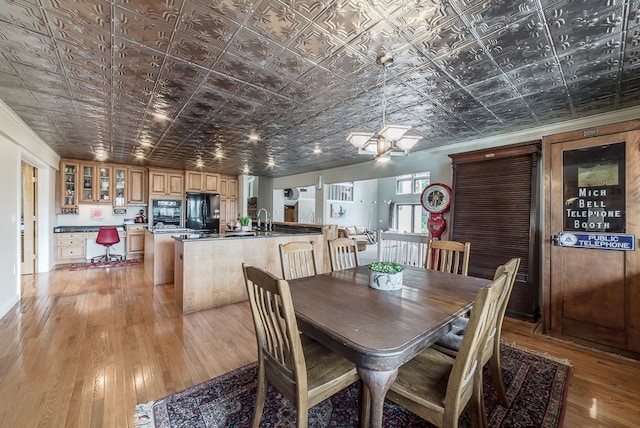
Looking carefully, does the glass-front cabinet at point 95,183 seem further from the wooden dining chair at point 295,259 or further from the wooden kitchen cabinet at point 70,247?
the wooden dining chair at point 295,259

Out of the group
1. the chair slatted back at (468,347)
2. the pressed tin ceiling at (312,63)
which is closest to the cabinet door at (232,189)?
the pressed tin ceiling at (312,63)

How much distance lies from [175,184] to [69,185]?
6.90ft

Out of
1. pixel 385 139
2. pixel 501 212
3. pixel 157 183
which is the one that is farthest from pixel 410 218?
pixel 385 139

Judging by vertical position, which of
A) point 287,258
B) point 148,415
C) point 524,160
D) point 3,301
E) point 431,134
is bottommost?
point 148,415

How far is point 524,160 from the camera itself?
11.1 ft

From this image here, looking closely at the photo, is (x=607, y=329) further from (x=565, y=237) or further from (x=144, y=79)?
(x=144, y=79)

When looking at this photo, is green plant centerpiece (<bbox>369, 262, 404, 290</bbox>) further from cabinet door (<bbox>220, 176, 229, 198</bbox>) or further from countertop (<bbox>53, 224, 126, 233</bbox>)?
countertop (<bbox>53, 224, 126, 233</bbox>)

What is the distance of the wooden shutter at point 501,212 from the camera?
3289 millimetres

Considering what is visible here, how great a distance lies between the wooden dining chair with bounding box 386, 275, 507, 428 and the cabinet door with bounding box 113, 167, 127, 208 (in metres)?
7.52

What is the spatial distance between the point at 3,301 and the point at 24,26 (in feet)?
10.4

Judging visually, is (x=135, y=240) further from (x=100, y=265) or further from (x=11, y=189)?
(x=11, y=189)

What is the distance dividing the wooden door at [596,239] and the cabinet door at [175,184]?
7.42 metres

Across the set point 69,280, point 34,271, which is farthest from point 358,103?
point 34,271

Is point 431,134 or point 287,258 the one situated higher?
point 431,134
